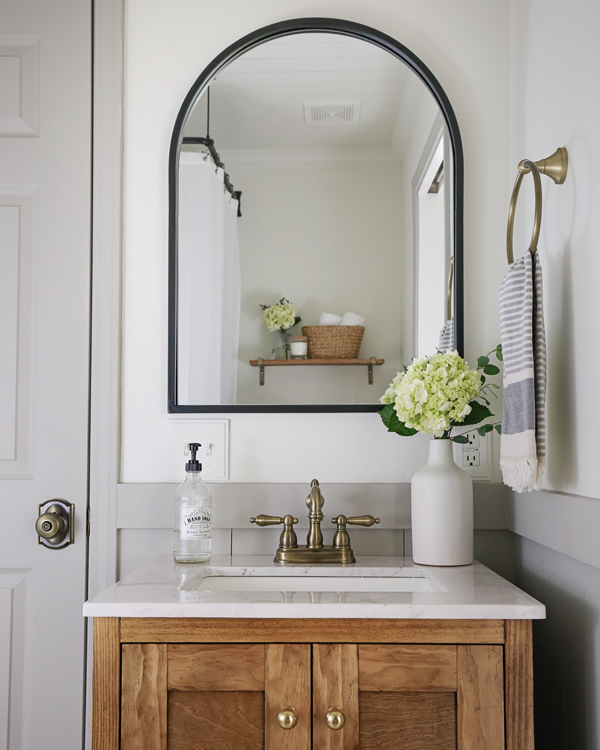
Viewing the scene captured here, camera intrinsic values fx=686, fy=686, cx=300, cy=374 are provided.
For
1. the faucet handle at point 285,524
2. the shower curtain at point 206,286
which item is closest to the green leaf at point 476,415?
the faucet handle at point 285,524

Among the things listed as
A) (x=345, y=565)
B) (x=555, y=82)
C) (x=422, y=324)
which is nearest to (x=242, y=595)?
(x=345, y=565)

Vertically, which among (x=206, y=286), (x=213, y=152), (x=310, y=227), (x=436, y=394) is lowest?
(x=436, y=394)

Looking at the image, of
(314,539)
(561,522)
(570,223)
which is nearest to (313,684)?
(314,539)

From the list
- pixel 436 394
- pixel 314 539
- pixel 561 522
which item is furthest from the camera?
pixel 314 539

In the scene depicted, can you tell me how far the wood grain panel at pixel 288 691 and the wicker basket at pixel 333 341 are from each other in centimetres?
69

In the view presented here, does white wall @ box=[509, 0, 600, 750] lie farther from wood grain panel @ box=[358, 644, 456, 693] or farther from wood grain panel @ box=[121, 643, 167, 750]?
wood grain panel @ box=[121, 643, 167, 750]

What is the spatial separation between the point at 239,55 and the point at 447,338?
81cm

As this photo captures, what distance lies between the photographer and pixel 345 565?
4.40 feet

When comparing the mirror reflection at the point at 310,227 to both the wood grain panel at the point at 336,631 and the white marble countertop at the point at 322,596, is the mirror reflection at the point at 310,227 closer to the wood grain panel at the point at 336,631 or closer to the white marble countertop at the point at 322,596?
the white marble countertop at the point at 322,596

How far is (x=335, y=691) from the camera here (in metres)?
1.01

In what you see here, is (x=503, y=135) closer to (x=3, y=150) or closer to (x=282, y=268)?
(x=282, y=268)

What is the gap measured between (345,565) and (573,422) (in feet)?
1.66

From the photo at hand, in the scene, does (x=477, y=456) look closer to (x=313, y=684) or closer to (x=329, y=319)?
(x=329, y=319)

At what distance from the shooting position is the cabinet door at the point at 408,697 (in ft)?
→ 3.30
